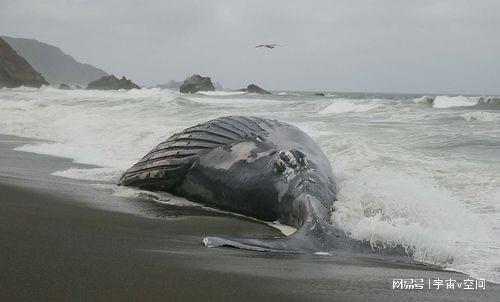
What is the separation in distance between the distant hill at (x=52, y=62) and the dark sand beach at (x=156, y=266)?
524 feet

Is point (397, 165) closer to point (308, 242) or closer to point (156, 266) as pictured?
point (308, 242)

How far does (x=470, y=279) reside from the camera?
331 cm

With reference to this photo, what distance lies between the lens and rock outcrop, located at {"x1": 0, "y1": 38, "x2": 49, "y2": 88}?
2650 inches

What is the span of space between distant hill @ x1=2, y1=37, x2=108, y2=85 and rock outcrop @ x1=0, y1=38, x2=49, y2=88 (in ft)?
272

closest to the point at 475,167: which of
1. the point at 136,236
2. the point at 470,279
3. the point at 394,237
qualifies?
the point at 394,237

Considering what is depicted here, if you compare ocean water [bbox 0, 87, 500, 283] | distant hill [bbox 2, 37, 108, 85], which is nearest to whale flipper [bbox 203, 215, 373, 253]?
ocean water [bbox 0, 87, 500, 283]

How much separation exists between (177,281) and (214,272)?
0.94 ft

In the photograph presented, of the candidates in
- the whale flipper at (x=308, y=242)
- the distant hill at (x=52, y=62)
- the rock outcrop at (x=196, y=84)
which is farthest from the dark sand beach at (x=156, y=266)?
the distant hill at (x=52, y=62)

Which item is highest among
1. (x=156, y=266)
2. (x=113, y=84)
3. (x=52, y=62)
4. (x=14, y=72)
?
(x=52, y=62)

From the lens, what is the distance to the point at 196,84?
68.1 meters

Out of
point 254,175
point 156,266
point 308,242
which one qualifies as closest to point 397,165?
point 254,175

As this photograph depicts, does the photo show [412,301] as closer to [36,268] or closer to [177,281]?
[177,281]

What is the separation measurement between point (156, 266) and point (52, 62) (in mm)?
182673

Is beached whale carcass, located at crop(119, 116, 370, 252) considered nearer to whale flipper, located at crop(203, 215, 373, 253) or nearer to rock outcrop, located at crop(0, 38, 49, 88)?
whale flipper, located at crop(203, 215, 373, 253)
